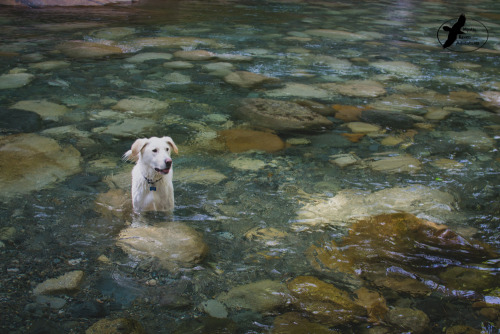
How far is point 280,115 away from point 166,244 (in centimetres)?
233

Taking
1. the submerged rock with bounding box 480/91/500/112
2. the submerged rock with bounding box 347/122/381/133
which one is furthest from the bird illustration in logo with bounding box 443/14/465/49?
the submerged rock with bounding box 347/122/381/133

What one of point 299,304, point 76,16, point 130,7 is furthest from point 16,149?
point 130,7

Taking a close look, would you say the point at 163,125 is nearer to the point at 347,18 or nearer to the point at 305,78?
the point at 305,78

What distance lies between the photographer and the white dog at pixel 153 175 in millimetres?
2730

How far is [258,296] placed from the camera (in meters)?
2.31

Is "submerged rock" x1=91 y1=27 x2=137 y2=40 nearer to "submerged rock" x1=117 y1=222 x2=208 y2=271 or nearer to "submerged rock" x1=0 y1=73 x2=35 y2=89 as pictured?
"submerged rock" x1=0 y1=73 x2=35 y2=89

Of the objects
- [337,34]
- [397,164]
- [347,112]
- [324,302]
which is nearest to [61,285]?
[324,302]

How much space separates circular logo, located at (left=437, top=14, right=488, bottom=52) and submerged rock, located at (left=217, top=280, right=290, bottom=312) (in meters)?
6.59

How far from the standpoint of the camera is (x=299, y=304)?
7.43 ft

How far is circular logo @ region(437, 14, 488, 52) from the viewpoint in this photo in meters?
7.98

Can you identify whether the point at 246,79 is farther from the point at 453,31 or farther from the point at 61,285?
the point at 453,31

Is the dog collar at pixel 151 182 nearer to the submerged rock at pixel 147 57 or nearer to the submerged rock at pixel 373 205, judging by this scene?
the submerged rock at pixel 373 205

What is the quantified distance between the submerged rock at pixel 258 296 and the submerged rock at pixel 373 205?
600mm

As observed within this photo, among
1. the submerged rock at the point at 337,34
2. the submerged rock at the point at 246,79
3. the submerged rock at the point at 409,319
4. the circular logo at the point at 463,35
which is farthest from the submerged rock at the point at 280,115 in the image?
the circular logo at the point at 463,35
